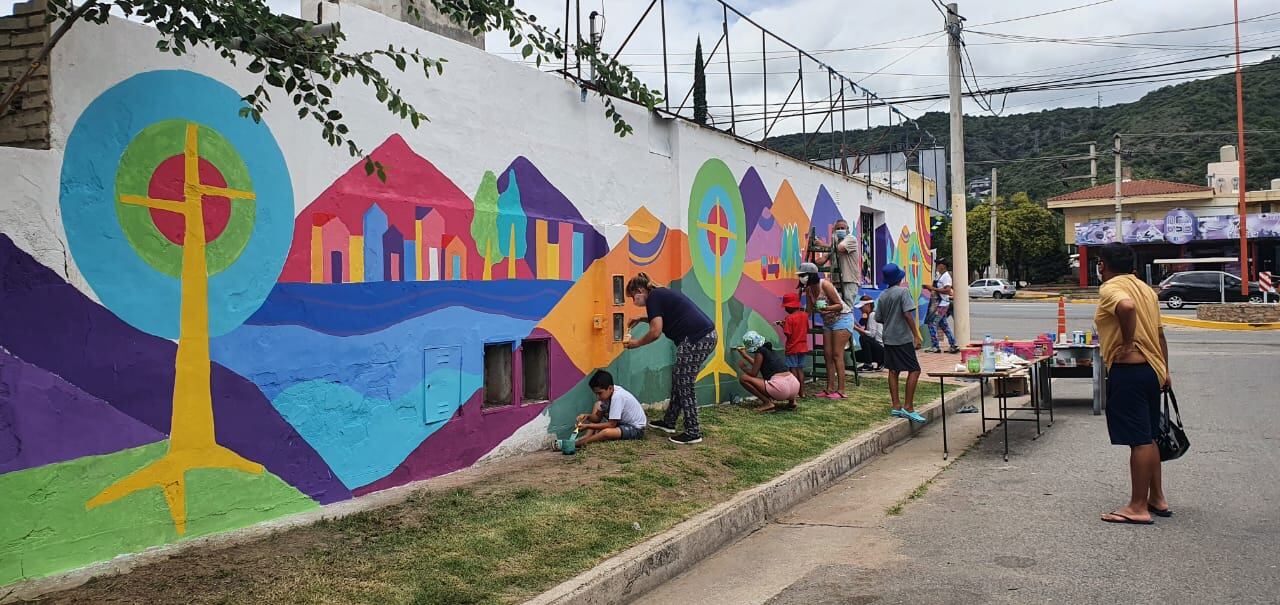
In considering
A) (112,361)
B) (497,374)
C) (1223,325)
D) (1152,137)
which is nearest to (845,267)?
(497,374)

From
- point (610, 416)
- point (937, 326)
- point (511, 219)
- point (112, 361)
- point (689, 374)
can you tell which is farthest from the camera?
point (937, 326)

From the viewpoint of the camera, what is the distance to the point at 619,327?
9258 millimetres

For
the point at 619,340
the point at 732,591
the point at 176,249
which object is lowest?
the point at 732,591

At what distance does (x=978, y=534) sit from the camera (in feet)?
19.5

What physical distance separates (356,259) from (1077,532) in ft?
16.6

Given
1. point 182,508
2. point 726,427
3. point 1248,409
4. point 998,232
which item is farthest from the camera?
point 998,232

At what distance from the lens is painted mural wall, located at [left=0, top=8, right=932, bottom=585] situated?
4508 mm

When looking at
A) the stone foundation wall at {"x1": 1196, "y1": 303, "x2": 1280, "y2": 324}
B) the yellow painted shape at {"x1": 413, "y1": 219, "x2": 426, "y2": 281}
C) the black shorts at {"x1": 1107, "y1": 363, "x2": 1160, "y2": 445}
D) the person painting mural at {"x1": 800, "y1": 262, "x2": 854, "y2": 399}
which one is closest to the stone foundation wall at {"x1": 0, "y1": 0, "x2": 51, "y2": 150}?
the yellow painted shape at {"x1": 413, "y1": 219, "x2": 426, "y2": 281}

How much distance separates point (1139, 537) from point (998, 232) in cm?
5483

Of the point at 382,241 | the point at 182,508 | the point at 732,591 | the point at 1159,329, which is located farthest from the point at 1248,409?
the point at 182,508

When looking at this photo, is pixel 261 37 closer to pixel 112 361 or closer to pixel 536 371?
pixel 112 361

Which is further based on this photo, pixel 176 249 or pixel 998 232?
pixel 998 232

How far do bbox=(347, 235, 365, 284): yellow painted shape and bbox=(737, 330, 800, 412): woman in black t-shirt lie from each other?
5.20 m

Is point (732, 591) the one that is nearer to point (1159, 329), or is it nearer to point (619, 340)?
point (1159, 329)
